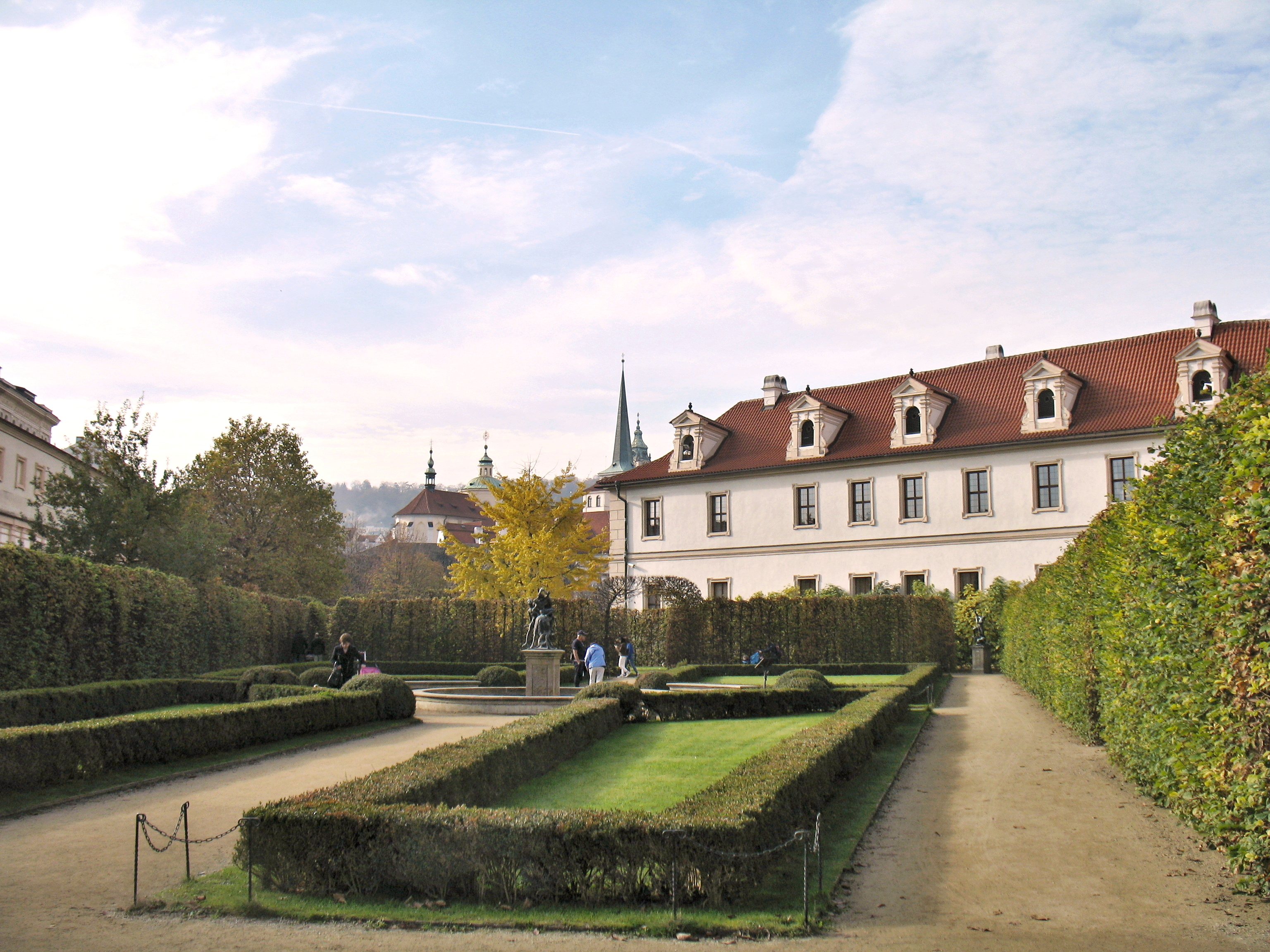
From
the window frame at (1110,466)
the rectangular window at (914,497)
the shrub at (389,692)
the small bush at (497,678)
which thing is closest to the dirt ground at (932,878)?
the shrub at (389,692)

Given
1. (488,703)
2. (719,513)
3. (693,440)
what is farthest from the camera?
(693,440)

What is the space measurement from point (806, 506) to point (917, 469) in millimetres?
4976

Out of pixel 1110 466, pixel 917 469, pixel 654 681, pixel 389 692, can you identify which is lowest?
pixel 654 681

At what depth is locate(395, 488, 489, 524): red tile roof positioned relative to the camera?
462ft

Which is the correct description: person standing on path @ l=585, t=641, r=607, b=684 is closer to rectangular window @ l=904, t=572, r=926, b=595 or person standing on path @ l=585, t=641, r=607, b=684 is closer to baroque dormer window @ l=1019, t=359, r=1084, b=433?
rectangular window @ l=904, t=572, r=926, b=595

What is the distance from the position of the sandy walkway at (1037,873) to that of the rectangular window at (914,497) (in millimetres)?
27553

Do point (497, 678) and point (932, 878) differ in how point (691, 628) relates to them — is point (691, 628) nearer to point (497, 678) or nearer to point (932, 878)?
point (497, 678)

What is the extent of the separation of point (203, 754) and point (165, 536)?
19.3 meters

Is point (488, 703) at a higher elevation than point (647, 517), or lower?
lower

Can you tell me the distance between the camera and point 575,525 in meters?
47.3

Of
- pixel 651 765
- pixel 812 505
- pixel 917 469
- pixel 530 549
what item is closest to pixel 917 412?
pixel 917 469

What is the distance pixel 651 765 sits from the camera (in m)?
12.7

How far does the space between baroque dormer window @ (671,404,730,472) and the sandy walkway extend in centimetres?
3313

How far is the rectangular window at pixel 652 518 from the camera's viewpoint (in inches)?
1811
